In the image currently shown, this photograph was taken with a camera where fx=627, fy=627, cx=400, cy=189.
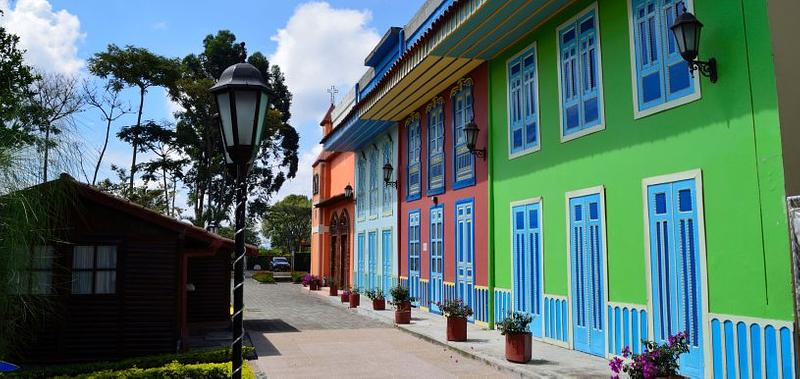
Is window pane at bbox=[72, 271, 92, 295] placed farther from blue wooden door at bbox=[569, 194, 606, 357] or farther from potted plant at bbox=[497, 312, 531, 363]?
blue wooden door at bbox=[569, 194, 606, 357]

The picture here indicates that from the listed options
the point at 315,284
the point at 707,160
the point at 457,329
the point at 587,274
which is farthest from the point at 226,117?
the point at 315,284

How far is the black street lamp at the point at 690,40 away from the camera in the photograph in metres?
6.58

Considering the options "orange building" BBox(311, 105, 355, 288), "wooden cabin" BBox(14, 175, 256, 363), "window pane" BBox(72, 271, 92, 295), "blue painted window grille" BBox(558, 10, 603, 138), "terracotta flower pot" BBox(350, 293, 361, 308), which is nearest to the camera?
"blue painted window grille" BBox(558, 10, 603, 138)

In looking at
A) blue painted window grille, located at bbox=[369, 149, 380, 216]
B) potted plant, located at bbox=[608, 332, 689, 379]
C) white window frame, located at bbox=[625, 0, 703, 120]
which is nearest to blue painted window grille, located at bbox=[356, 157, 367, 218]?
blue painted window grille, located at bbox=[369, 149, 380, 216]

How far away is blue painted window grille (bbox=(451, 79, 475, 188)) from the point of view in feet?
42.5

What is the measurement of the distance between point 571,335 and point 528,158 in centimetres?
303

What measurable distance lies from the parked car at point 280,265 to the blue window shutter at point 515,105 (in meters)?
37.3

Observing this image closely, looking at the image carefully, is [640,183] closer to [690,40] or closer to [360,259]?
[690,40]

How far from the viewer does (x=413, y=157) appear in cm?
1653

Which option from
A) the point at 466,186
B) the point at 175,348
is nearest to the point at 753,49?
the point at 466,186

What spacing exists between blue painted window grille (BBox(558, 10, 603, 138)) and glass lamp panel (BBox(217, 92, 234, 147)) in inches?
233

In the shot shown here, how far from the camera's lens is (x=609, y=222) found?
846 cm

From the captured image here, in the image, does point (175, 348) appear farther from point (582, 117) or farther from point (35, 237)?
point (582, 117)

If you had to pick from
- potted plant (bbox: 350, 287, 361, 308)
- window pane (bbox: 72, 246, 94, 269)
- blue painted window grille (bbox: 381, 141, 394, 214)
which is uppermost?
blue painted window grille (bbox: 381, 141, 394, 214)
